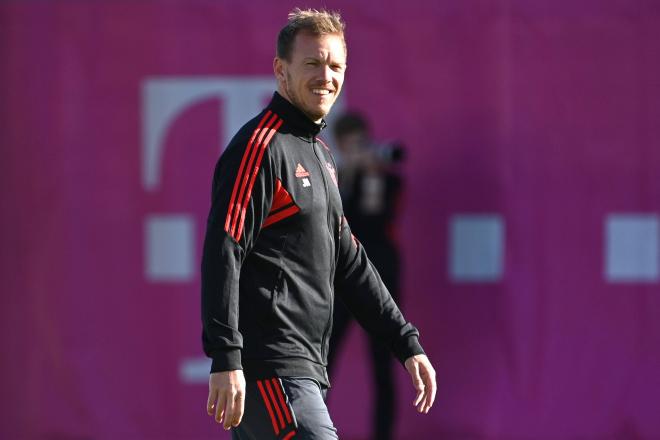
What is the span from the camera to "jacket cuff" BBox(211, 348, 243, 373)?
2.79m

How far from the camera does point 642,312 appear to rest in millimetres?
6160

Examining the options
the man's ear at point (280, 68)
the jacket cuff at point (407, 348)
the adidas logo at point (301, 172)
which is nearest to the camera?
the adidas logo at point (301, 172)

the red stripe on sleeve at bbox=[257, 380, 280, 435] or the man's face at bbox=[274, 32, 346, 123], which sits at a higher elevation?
the man's face at bbox=[274, 32, 346, 123]

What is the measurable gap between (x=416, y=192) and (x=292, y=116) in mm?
3117

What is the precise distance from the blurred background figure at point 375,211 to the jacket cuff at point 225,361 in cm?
288

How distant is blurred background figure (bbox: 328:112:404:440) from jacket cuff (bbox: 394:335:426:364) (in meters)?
2.31

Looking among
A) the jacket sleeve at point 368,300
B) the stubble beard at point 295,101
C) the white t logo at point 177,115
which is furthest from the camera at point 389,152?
the stubble beard at point 295,101

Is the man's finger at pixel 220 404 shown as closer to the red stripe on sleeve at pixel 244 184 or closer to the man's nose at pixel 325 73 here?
the red stripe on sleeve at pixel 244 184

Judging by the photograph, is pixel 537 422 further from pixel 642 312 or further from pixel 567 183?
pixel 567 183

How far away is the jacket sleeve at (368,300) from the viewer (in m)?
3.36

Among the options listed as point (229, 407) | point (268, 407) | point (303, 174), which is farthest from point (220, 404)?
point (303, 174)

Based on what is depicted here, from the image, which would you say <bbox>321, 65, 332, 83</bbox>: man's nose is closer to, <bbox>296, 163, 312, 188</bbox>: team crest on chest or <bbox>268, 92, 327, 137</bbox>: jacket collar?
<bbox>268, 92, 327, 137</bbox>: jacket collar

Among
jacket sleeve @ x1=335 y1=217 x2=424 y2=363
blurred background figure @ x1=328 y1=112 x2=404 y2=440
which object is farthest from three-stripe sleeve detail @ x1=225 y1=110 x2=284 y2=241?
blurred background figure @ x1=328 y1=112 x2=404 y2=440

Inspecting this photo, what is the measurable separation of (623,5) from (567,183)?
1023 mm
